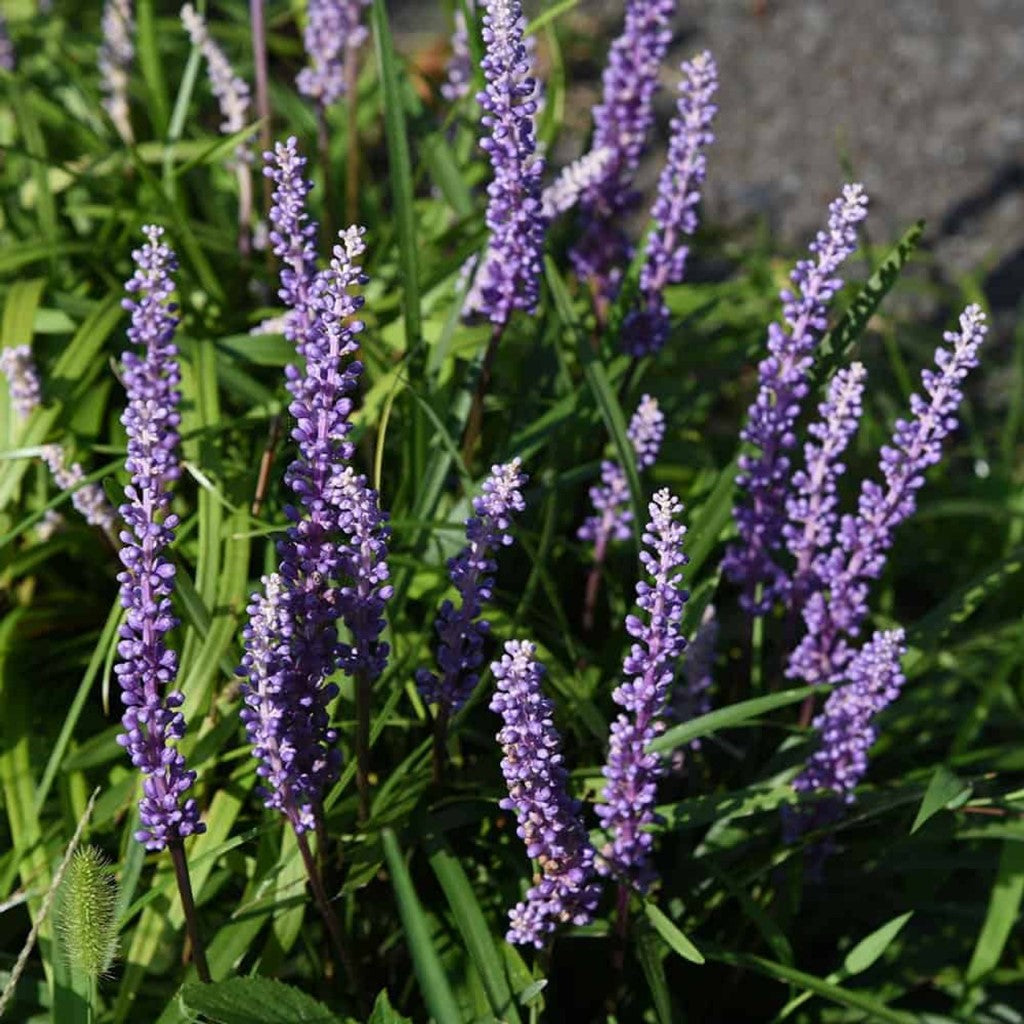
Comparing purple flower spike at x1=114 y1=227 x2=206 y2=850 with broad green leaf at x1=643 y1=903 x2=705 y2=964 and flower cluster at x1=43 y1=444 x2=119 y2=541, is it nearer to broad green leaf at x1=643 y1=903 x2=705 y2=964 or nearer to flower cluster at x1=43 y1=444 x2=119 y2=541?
flower cluster at x1=43 y1=444 x2=119 y2=541

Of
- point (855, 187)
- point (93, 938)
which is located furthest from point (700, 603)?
point (93, 938)

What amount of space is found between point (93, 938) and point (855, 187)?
7.47 ft

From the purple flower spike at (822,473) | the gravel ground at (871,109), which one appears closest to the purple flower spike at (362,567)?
the purple flower spike at (822,473)

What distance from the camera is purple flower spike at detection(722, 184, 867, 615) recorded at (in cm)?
354

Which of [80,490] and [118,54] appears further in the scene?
[118,54]

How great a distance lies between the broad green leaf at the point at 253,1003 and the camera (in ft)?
10.2

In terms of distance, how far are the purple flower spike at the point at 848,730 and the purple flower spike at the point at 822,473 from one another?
309mm

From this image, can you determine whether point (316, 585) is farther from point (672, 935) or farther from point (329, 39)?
point (329, 39)

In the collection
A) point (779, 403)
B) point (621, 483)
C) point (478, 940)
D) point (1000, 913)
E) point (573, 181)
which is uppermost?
point (573, 181)

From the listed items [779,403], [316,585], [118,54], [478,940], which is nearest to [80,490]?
[316,585]

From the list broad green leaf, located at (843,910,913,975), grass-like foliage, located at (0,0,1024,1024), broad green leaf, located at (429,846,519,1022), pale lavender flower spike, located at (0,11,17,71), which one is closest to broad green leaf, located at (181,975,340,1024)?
grass-like foliage, located at (0,0,1024,1024)

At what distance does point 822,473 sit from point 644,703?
0.97 meters

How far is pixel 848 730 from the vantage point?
3684mm

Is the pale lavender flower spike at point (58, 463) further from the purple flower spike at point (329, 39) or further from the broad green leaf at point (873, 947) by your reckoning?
the broad green leaf at point (873, 947)
